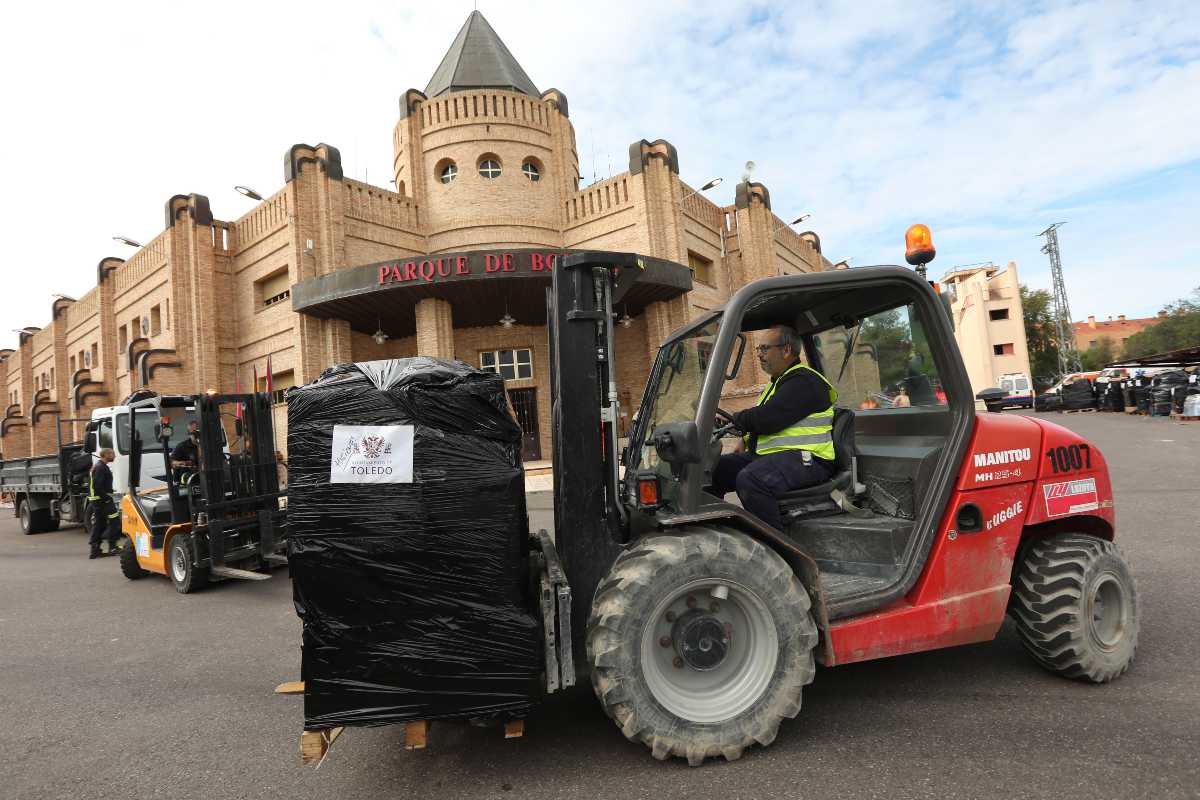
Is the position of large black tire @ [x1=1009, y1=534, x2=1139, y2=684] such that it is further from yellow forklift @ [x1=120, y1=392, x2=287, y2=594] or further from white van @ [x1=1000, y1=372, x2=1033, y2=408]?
white van @ [x1=1000, y1=372, x2=1033, y2=408]

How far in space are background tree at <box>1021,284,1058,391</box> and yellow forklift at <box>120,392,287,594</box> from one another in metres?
69.0

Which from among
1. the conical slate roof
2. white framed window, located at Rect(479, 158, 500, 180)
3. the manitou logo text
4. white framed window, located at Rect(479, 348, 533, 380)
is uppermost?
the conical slate roof

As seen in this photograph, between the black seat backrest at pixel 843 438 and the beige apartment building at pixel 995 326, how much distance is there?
2342 inches

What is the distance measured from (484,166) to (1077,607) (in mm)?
23813

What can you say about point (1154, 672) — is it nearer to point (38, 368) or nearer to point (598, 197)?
point (598, 197)

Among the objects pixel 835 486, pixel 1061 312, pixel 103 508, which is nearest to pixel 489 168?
pixel 103 508

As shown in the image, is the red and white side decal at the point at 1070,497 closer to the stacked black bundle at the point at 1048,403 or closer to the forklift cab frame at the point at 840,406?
the forklift cab frame at the point at 840,406

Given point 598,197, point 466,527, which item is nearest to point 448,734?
point 466,527


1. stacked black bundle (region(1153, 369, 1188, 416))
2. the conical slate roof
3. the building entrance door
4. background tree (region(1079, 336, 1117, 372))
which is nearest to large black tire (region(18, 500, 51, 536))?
the building entrance door

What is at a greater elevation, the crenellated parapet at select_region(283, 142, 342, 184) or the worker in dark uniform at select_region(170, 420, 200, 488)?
the crenellated parapet at select_region(283, 142, 342, 184)

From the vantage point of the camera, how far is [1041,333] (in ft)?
199

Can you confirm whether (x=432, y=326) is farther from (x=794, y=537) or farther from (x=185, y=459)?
(x=794, y=537)

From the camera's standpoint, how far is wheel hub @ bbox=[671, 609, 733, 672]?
280 cm

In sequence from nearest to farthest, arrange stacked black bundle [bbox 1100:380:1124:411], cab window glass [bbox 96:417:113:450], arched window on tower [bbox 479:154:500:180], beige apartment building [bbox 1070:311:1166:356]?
cab window glass [bbox 96:417:113:450]
arched window on tower [bbox 479:154:500:180]
stacked black bundle [bbox 1100:380:1124:411]
beige apartment building [bbox 1070:311:1166:356]
